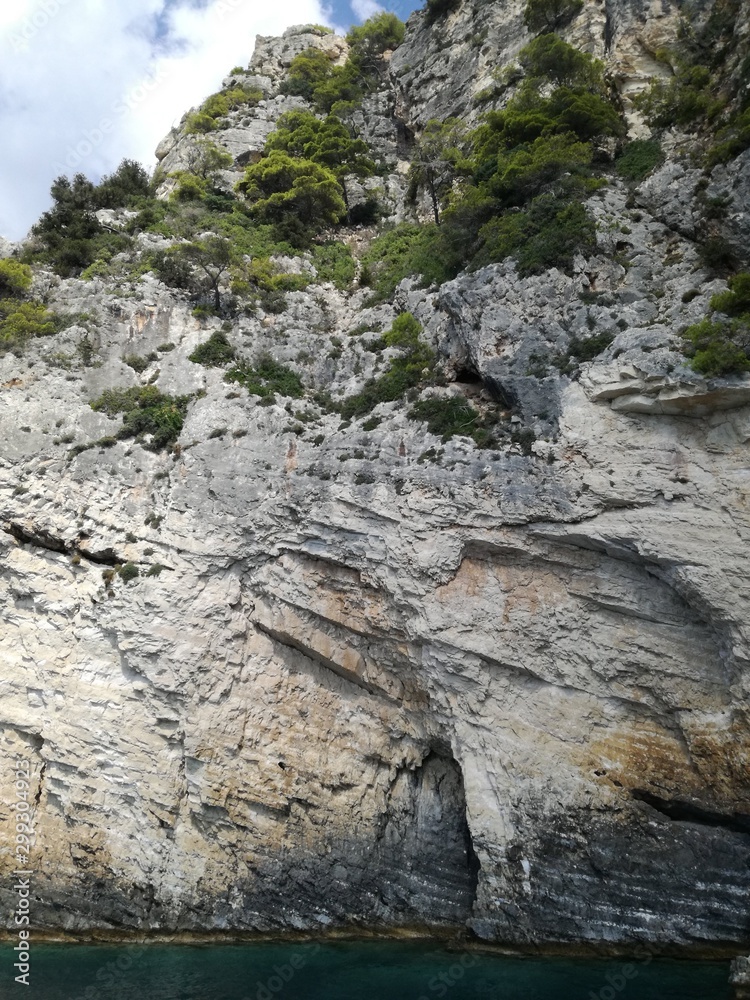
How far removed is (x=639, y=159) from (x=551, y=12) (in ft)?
39.4

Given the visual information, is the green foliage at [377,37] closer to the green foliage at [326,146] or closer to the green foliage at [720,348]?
the green foliage at [326,146]

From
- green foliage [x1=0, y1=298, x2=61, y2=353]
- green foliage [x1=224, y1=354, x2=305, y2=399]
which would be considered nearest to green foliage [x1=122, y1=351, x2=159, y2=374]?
green foliage [x1=0, y1=298, x2=61, y2=353]

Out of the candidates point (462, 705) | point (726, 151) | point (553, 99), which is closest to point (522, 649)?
point (462, 705)

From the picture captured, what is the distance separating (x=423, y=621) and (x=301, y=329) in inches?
→ 524

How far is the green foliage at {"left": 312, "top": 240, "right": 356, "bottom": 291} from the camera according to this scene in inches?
1040

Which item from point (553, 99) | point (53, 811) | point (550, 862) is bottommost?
point (53, 811)

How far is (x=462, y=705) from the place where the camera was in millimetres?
14945

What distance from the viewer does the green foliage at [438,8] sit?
3444cm

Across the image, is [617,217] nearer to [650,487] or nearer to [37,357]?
[650,487]

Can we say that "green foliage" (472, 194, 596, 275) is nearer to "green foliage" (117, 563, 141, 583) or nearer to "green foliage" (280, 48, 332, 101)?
"green foliage" (117, 563, 141, 583)

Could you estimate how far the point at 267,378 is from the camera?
20984 millimetres

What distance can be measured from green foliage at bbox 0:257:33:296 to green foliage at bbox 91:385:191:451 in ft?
21.3

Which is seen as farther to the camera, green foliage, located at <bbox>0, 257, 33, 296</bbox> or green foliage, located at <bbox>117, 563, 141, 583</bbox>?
green foliage, located at <bbox>0, 257, 33, 296</bbox>

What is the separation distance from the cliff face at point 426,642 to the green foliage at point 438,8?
24.8m
